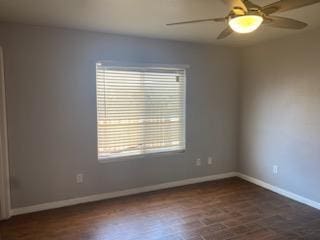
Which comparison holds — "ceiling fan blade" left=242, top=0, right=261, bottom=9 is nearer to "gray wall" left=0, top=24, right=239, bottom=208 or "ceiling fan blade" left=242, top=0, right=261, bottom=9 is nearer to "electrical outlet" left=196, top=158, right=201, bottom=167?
"gray wall" left=0, top=24, right=239, bottom=208

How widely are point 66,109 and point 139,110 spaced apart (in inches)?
41.7

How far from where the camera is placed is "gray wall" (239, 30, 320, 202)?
11.4ft

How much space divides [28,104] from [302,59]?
146 inches

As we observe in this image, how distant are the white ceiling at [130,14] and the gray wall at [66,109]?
26 centimetres

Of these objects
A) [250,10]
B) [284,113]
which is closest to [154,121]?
[284,113]

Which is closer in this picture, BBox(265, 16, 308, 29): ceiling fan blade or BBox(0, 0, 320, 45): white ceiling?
BBox(265, 16, 308, 29): ceiling fan blade

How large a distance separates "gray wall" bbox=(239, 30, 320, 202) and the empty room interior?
19 millimetres

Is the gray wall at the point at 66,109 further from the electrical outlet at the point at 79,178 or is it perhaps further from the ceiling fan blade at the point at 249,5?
the ceiling fan blade at the point at 249,5

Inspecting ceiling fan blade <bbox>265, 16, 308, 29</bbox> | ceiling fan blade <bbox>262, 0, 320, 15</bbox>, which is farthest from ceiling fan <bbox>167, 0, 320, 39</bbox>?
ceiling fan blade <bbox>265, 16, 308, 29</bbox>

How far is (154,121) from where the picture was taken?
4.08m

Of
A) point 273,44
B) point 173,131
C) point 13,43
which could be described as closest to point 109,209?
point 173,131

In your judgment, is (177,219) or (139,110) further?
(139,110)

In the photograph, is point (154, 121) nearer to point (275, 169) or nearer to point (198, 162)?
point (198, 162)

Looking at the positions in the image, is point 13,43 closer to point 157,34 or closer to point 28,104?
point 28,104
